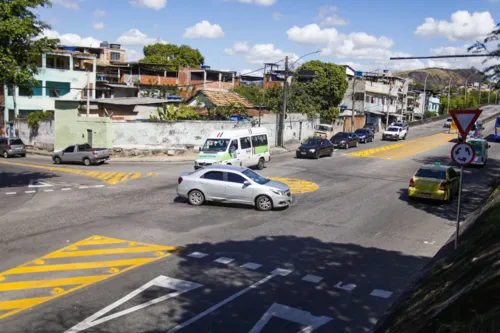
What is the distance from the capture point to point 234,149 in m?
27.0

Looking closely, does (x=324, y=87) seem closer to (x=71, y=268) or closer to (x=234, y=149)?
(x=234, y=149)

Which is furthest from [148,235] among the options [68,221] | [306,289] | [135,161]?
[135,161]

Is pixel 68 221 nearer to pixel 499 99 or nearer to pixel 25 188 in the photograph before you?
pixel 25 188

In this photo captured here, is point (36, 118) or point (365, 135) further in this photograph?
point (365, 135)

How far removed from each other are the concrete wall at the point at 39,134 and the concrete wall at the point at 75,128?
171cm

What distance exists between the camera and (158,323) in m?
8.15

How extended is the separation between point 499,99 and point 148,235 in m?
156

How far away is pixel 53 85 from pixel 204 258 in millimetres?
46739

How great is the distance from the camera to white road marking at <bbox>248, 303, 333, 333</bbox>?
26.3 feet

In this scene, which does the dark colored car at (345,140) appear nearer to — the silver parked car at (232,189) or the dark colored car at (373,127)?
the dark colored car at (373,127)

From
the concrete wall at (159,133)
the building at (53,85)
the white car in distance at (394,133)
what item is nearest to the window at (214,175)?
the concrete wall at (159,133)

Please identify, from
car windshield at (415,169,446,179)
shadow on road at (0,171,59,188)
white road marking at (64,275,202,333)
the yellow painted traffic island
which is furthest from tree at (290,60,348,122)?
white road marking at (64,275,202,333)

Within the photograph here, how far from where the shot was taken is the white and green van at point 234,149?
2609 centimetres

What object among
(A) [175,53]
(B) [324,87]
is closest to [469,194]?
(B) [324,87]
